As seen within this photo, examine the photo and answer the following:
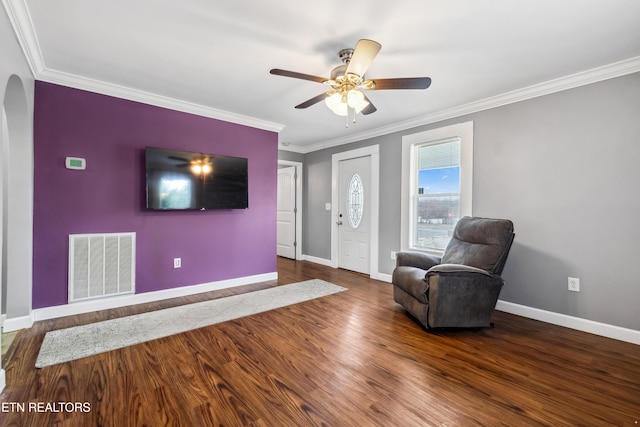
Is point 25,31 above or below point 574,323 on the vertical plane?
above

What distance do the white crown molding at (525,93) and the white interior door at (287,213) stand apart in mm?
2064

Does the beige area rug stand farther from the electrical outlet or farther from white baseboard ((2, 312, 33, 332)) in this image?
the electrical outlet

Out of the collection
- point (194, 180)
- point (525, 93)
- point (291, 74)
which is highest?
point (525, 93)

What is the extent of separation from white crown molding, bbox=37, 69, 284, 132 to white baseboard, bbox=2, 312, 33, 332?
2223 millimetres

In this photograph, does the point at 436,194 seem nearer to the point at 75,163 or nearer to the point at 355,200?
the point at 355,200

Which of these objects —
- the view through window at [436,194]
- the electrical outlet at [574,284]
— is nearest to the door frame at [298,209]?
the view through window at [436,194]

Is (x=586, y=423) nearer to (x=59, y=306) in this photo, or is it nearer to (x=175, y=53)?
(x=175, y=53)

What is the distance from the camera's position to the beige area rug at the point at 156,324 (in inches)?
86.8

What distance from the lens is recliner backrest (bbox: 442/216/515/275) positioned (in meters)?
2.68

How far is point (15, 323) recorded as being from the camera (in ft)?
8.22

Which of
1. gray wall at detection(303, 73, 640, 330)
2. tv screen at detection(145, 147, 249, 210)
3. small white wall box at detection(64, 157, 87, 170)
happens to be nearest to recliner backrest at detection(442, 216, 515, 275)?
gray wall at detection(303, 73, 640, 330)

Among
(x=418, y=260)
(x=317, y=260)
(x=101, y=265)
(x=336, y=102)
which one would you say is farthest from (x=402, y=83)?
(x=317, y=260)

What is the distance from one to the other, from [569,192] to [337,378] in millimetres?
2808
